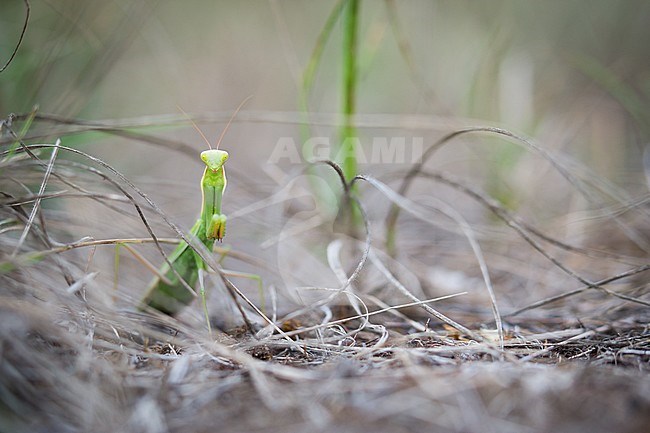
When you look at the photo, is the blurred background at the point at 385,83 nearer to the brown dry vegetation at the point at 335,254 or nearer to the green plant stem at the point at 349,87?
the brown dry vegetation at the point at 335,254

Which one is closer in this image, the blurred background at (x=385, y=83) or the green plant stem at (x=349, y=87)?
the green plant stem at (x=349, y=87)

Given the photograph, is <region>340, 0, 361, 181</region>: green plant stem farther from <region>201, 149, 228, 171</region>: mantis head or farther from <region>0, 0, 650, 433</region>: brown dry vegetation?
<region>201, 149, 228, 171</region>: mantis head

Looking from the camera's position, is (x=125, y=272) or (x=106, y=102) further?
(x=106, y=102)

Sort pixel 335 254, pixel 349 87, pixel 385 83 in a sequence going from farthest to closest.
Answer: pixel 385 83 < pixel 349 87 < pixel 335 254

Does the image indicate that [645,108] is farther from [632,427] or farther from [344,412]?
[344,412]

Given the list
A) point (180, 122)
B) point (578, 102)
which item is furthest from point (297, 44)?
point (180, 122)

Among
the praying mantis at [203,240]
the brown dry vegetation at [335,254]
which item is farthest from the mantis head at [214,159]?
the brown dry vegetation at [335,254]

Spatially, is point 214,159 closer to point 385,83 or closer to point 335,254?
point 335,254

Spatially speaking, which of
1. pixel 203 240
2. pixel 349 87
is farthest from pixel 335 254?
pixel 349 87

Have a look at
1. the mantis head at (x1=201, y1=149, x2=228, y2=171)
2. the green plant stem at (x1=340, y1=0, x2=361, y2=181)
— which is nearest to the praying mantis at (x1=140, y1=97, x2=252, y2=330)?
the mantis head at (x1=201, y1=149, x2=228, y2=171)
